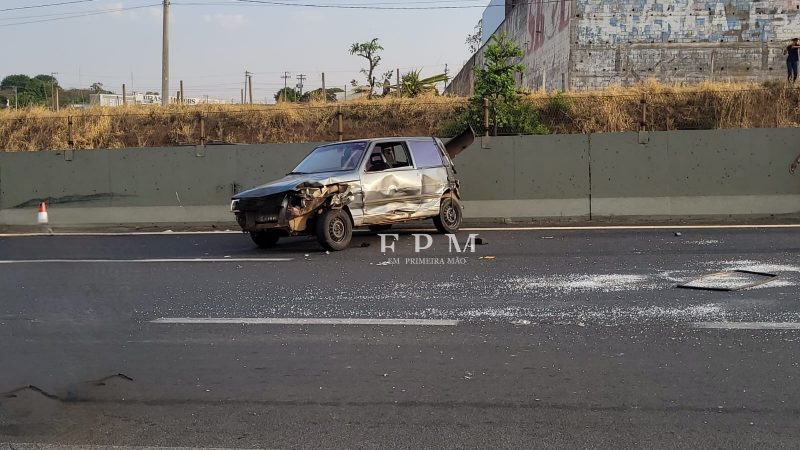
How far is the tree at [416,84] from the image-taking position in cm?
3186

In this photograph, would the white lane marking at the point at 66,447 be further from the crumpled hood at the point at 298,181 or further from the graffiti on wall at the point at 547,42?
the graffiti on wall at the point at 547,42

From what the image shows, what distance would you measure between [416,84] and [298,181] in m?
20.7

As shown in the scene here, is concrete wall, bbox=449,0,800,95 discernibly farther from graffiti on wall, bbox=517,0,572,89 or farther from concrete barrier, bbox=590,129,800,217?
concrete barrier, bbox=590,129,800,217

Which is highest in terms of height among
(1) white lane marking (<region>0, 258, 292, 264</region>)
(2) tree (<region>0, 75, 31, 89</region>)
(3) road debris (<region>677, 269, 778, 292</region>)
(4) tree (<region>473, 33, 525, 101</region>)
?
(2) tree (<region>0, 75, 31, 89</region>)

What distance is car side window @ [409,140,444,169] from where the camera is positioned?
46.0 feet

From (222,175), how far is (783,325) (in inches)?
534

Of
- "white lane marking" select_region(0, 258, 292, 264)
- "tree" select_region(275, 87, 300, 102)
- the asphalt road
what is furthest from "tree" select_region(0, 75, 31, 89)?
the asphalt road

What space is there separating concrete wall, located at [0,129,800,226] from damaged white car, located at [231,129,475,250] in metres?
2.86

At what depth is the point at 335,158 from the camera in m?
13.4

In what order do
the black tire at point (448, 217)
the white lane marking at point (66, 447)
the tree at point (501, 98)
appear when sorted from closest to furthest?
the white lane marking at point (66, 447) → the black tire at point (448, 217) → the tree at point (501, 98)

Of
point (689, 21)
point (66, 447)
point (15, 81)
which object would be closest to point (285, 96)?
point (689, 21)

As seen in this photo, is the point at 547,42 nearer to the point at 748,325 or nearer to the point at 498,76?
the point at 498,76

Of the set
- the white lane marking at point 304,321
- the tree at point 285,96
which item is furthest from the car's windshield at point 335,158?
the tree at point 285,96

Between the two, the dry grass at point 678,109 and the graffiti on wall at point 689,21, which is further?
the graffiti on wall at point 689,21
